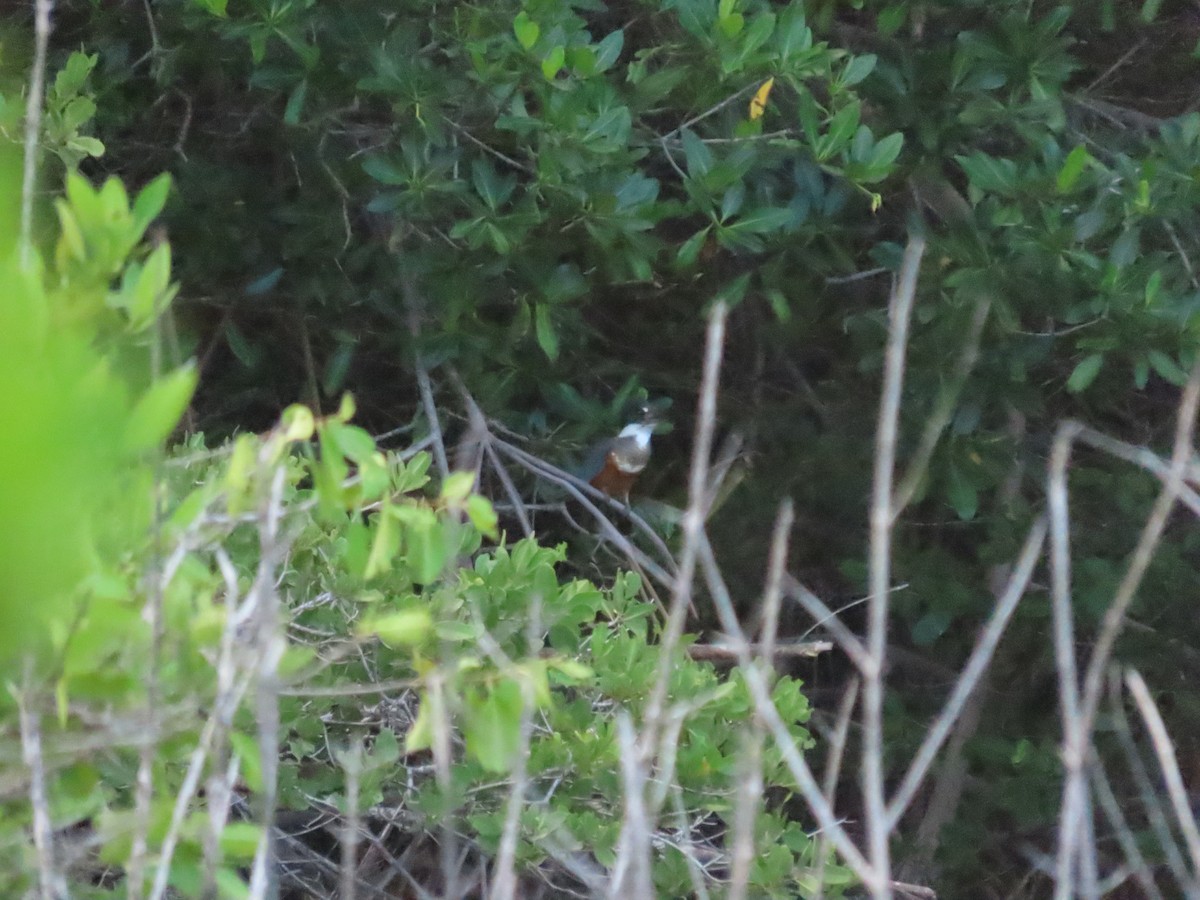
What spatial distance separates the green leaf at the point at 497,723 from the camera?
1.30 meters

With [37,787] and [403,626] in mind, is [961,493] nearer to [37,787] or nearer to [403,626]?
[403,626]

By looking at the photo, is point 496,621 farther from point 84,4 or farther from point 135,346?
point 84,4

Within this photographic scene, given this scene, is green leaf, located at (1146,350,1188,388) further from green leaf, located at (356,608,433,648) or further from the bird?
green leaf, located at (356,608,433,648)

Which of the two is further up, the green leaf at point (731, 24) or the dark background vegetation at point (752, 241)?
the green leaf at point (731, 24)

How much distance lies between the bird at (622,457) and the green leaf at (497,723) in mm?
2382

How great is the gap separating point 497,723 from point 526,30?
5.45 ft

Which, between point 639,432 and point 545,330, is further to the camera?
point 639,432

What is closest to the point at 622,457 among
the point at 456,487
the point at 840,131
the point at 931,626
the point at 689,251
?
the point at 931,626

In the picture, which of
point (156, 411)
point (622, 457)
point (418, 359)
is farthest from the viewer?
point (622, 457)

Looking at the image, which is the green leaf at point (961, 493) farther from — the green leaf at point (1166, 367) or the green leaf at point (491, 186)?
the green leaf at point (491, 186)

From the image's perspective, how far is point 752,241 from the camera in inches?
116

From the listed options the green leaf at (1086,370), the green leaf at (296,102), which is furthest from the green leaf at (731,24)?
the green leaf at (1086,370)

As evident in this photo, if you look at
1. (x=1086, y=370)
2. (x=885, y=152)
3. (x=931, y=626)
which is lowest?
(x=931, y=626)

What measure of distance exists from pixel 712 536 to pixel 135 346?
9.26 feet
